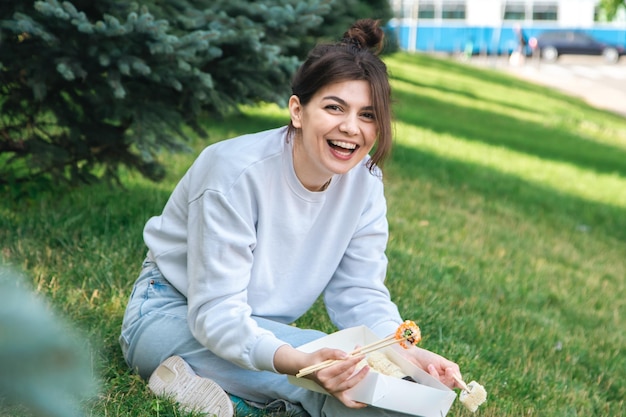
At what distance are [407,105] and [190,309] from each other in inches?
492

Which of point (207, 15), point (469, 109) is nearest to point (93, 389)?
point (207, 15)

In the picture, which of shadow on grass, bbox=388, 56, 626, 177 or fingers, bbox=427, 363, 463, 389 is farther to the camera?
shadow on grass, bbox=388, 56, 626, 177

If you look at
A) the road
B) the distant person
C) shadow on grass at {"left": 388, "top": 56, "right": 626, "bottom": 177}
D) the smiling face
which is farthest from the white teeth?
the distant person

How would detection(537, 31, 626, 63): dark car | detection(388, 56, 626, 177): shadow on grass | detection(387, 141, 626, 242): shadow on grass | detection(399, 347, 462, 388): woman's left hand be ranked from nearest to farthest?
detection(399, 347, 462, 388): woman's left hand → detection(387, 141, 626, 242): shadow on grass → detection(388, 56, 626, 177): shadow on grass → detection(537, 31, 626, 63): dark car

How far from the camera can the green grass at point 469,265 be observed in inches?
130

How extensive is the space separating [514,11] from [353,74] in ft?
119

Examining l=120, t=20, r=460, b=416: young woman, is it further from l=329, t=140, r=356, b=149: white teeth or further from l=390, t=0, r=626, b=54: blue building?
l=390, t=0, r=626, b=54: blue building

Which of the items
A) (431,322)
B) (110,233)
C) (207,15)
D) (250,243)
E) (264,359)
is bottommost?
(431,322)

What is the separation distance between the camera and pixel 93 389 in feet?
2.16

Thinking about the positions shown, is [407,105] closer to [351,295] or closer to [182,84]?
[182,84]

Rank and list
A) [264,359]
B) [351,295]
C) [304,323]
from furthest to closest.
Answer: [304,323] < [351,295] < [264,359]

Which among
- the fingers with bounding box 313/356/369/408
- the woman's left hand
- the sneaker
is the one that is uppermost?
the fingers with bounding box 313/356/369/408

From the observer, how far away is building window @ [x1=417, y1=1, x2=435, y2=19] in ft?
121

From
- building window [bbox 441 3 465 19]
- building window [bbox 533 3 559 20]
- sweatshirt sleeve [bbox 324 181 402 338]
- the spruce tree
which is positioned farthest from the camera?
building window [bbox 533 3 559 20]
